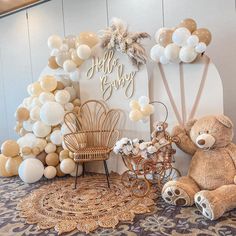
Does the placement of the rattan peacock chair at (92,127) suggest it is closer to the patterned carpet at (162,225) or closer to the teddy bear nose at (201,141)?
the patterned carpet at (162,225)

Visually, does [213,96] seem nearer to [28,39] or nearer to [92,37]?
[92,37]

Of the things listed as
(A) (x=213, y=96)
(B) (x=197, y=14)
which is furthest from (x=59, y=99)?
(B) (x=197, y=14)

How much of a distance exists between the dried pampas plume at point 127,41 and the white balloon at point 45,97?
0.91 meters

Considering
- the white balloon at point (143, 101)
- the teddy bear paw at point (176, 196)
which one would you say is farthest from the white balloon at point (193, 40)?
the teddy bear paw at point (176, 196)

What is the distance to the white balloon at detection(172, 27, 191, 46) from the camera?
228 centimetres

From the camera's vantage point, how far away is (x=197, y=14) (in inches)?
111

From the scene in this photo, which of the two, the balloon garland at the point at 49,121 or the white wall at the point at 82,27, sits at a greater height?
the white wall at the point at 82,27

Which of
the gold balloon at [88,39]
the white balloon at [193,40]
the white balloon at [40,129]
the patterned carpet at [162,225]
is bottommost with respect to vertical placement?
the patterned carpet at [162,225]

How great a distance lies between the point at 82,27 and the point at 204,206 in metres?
2.89

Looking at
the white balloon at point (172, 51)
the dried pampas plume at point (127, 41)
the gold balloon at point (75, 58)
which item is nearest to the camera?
the white balloon at point (172, 51)

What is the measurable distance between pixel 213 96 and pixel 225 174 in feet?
2.47

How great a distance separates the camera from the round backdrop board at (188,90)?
238cm

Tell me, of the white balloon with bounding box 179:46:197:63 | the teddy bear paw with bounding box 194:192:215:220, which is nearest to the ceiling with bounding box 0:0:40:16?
the white balloon with bounding box 179:46:197:63

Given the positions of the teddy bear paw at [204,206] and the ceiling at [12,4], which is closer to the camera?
the teddy bear paw at [204,206]
